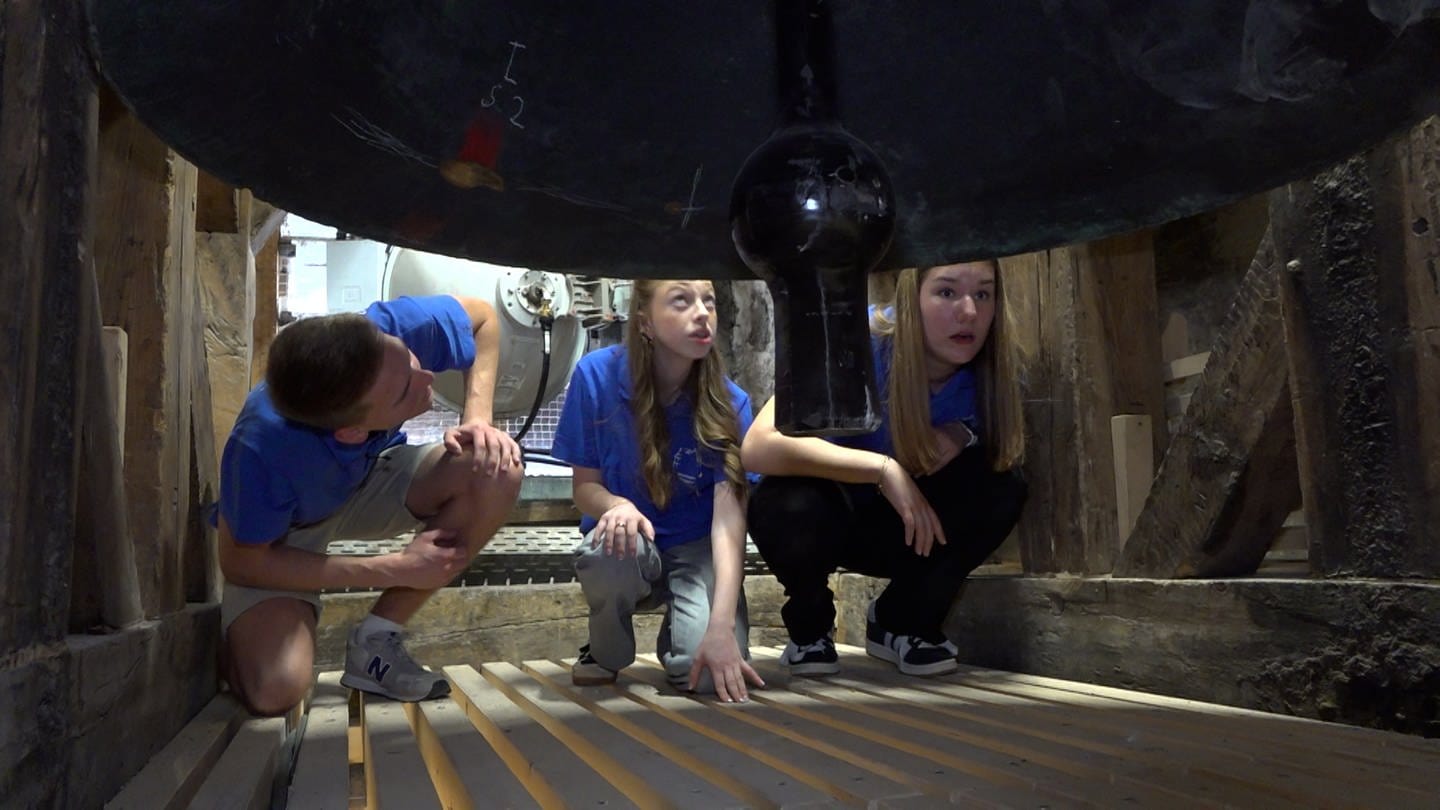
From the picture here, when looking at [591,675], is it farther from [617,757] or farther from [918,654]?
[617,757]

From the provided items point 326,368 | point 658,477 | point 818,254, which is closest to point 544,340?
point 658,477

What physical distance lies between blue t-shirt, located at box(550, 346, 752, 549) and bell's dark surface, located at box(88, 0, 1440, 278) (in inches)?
64.2

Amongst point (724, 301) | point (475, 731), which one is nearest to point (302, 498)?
point (475, 731)

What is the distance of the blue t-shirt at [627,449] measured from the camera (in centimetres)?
241

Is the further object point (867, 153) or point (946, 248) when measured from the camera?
point (946, 248)

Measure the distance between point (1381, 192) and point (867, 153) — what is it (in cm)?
116

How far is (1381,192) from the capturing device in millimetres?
1420

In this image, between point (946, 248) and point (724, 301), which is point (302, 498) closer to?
point (946, 248)

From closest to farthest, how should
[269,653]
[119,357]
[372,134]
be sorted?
[372,134]
[119,357]
[269,653]

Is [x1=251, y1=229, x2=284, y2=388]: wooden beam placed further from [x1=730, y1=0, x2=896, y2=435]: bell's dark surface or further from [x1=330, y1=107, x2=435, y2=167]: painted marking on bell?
[x1=730, y1=0, x2=896, y2=435]: bell's dark surface

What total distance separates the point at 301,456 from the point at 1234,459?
1502mm

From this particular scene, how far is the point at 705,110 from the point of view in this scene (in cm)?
75

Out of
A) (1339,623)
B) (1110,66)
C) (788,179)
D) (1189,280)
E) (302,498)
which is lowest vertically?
(1339,623)

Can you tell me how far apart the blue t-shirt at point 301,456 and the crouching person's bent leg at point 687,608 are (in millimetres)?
606
